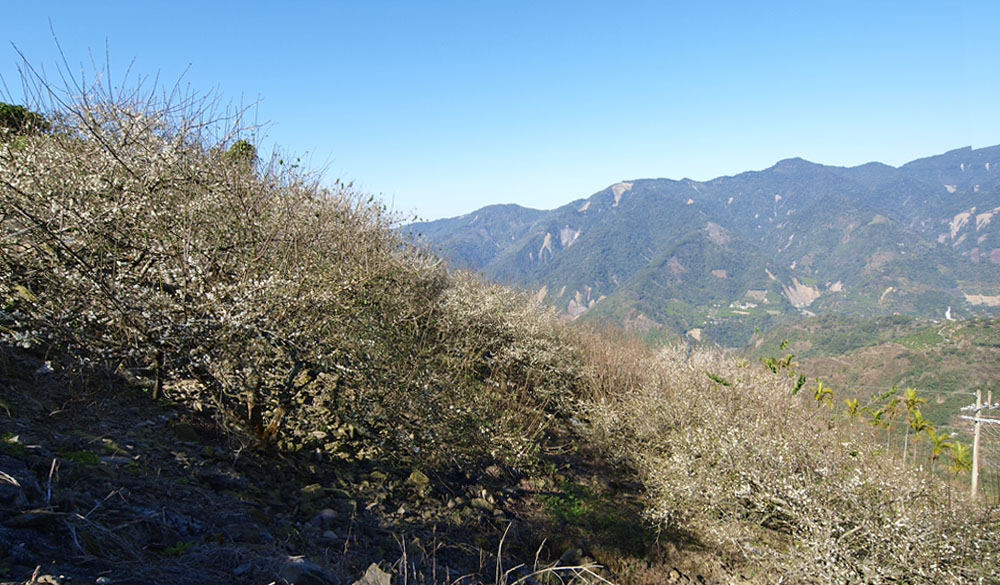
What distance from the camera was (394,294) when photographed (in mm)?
8695

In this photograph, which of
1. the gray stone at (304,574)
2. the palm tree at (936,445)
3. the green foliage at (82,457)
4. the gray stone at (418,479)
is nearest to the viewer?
the gray stone at (304,574)

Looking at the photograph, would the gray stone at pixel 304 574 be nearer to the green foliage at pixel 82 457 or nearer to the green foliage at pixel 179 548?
the green foliage at pixel 179 548

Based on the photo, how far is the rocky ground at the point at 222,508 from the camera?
3.01m

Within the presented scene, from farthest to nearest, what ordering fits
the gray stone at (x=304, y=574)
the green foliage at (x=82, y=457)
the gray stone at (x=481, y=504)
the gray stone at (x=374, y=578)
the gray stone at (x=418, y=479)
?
the gray stone at (x=481, y=504) < the gray stone at (x=418, y=479) < the green foliage at (x=82, y=457) < the gray stone at (x=374, y=578) < the gray stone at (x=304, y=574)

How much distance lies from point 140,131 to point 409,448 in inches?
228

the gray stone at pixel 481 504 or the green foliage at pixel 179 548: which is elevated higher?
the green foliage at pixel 179 548

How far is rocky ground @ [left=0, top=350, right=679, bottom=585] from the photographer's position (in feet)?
9.87

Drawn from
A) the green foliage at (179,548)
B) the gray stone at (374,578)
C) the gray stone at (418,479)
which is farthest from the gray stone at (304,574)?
the gray stone at (418,479)

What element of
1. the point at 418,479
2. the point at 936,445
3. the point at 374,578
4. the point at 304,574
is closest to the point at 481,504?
the point at 418,479

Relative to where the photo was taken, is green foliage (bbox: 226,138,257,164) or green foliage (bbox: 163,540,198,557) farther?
green foliage (bbox: 226,138,257,164)

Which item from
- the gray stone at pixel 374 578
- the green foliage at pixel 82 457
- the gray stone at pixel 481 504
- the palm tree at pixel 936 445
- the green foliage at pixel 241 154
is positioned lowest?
the palm tree at pixel 936 445

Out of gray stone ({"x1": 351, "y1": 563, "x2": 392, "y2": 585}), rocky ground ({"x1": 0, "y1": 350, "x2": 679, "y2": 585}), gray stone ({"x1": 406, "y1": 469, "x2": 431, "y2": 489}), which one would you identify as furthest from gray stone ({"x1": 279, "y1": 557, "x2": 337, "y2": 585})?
gray stone ({"x1": 406, "y1": 469, "x2": 431, "y2": 489})

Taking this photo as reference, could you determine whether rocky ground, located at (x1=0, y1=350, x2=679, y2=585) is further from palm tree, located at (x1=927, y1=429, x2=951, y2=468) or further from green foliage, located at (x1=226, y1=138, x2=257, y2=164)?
palm tree, located at (x1=927, y1=429, x2=951, y2=468)

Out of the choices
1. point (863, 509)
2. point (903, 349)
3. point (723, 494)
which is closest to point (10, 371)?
point (723, 494)
